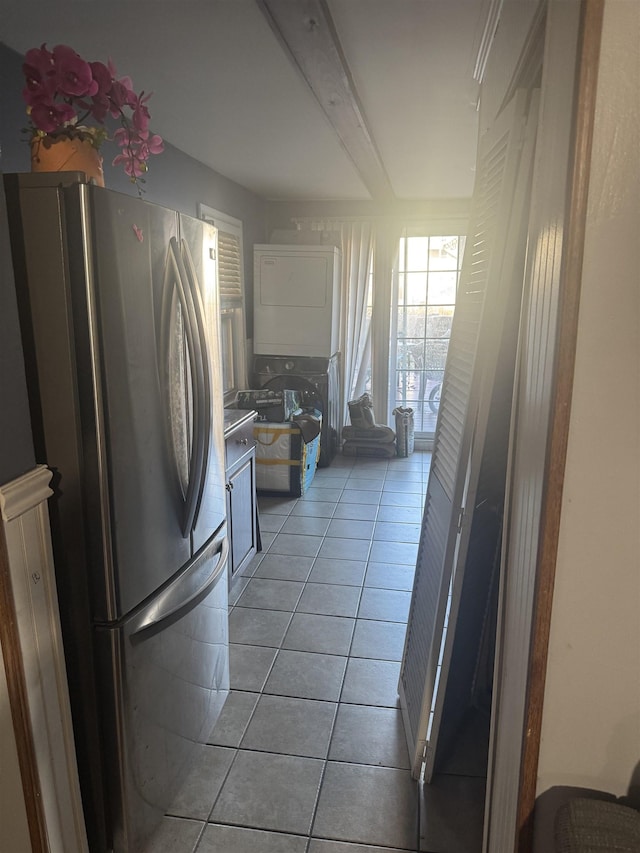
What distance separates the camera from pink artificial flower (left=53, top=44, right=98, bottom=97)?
142cm

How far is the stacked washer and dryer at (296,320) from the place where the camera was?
199 inches

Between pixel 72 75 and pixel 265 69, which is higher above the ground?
pixel 265 69

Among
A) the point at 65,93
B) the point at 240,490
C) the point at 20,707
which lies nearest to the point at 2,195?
the point at 65,93

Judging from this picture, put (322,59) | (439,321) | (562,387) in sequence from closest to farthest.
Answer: (562,387), (322,59), (439,321)

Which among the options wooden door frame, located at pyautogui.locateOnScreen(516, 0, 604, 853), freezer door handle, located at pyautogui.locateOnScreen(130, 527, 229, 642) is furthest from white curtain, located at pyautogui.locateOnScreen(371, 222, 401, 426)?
wooden door frame, located at pyautogui.locateOnScreen(516, 0, 604, 853)

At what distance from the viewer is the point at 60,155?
1.46 meters

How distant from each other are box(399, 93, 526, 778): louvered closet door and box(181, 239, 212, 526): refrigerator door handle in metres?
0.74

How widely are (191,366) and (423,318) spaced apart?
14.3 feet

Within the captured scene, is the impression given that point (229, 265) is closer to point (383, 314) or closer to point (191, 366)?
point (383, 314)

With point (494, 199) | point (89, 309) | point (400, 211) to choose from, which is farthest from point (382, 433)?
point (89, 309)

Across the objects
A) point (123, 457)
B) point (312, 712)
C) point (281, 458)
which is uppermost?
point (123, 457)

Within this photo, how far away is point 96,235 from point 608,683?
4.40 feet

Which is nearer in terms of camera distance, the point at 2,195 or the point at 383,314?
the point at 2,195

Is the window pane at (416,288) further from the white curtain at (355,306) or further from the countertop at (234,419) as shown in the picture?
the countertop at (234,419)
